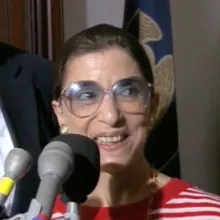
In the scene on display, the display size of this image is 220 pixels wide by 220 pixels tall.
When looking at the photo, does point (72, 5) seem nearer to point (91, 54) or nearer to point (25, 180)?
point (25, 180)

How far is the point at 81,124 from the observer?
3.03ft

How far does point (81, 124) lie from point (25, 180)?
29 centimetres

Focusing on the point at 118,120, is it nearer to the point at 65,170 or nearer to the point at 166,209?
the point at 166,209

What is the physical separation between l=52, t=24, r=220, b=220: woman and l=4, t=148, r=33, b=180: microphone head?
245 mm

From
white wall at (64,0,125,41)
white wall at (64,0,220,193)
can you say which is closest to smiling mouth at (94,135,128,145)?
white wall at (64,0,125,41)

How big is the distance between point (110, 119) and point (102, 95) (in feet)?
0.13

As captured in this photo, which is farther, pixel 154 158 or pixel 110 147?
pixel 154 158

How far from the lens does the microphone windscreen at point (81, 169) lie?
26.6 inches

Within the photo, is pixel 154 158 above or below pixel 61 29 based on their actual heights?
below

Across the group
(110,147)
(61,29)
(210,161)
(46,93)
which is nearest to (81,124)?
(110,147)

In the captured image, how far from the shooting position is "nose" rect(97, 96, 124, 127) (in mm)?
892

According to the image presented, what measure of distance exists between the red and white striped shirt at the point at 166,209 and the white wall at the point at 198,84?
1124 mm

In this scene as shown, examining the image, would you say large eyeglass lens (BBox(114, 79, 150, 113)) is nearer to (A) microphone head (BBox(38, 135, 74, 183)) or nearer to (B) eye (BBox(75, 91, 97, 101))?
(B) eye (BBox(75, 91, 97, 101))

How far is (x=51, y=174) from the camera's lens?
62 centimetres
